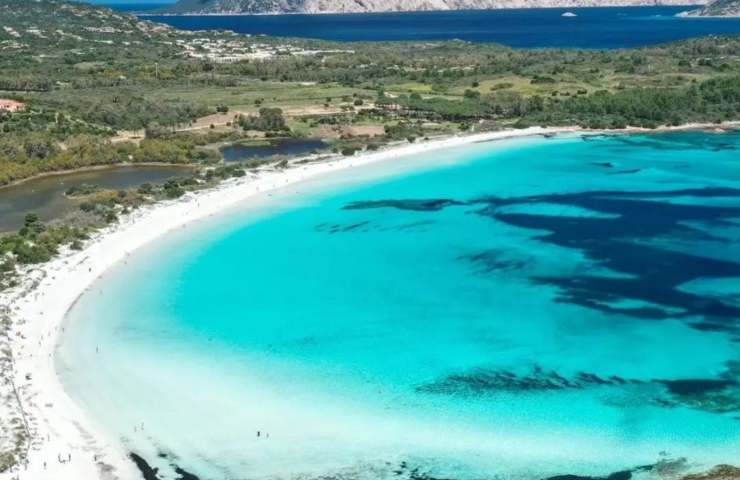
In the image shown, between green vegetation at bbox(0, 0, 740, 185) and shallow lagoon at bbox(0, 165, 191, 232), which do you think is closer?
shallow lagoon at bbox(0, 165, 191, 232)

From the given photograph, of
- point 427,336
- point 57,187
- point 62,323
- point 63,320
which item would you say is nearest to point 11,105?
point 57,187

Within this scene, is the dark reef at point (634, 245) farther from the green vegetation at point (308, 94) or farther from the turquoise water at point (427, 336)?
the green vegetation at point (308, 94)

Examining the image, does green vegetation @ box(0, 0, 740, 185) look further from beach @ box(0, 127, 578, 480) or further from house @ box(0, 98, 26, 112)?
beach @ box(0, 127, 578, 480)

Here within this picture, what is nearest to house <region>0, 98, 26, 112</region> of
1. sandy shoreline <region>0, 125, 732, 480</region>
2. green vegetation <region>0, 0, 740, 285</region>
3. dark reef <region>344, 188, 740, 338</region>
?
green vegetation <region>0, 0, 740, 285</region>

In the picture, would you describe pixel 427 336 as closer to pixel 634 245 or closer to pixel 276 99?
pixel 634 245

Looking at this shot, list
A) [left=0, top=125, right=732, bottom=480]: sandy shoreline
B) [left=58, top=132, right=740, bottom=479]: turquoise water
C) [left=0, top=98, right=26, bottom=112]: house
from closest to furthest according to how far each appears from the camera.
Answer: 1. [left=0, top=125, right=732, bottom=480]: sandy shoreline
2. [left=58, top=132, right=740, bottom=479]: turquoise water
3. [left=0, top=98, right=26, bottom=112]: house

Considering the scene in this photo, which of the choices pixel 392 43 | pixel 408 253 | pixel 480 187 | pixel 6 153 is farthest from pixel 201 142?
pixel 392 43
